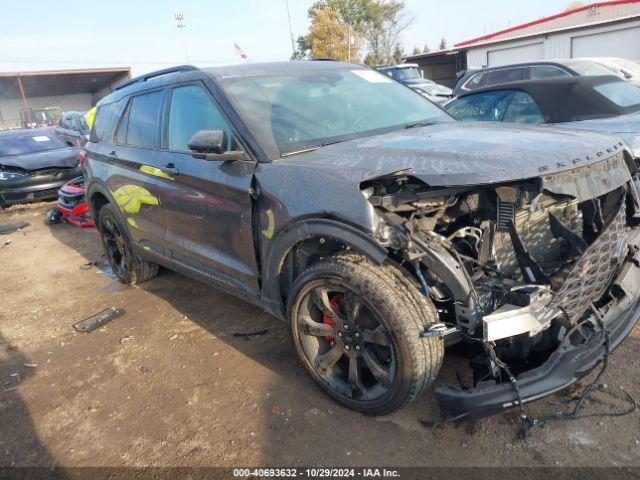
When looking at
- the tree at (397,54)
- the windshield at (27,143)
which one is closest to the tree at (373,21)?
the tree at (397,54)

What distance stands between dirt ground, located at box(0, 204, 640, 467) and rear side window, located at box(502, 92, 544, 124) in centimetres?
314

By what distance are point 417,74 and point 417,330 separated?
58.6 ft

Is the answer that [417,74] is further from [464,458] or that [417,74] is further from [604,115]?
[464,458]

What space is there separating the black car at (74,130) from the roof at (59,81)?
69.0 ft

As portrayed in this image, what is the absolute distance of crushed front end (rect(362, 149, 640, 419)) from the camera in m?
2.27

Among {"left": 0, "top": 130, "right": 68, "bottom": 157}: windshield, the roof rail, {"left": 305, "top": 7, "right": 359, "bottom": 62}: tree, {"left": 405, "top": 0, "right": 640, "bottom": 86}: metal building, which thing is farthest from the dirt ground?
{"left": 305, "top": 7, "right": 359, "bottom": 62}: tree

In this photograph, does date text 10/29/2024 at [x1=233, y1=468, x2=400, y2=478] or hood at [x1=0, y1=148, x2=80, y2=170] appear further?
hood at [x1=0, y1=148, x2=80, y2=170]

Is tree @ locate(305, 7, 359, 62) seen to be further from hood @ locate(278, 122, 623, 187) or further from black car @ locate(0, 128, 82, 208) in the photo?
hood @ locate(278, 122, 623, 187)

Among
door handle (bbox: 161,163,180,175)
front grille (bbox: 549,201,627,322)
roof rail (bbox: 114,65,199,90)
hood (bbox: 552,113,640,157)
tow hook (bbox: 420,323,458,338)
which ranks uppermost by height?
roof rail (bbox: 114,65,199,90)

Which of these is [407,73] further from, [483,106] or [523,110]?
[523,110]

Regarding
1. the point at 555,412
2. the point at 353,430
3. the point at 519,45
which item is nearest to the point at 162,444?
the point at 353,430

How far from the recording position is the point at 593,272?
2473 millimetres

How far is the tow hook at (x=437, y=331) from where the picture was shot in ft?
7.63

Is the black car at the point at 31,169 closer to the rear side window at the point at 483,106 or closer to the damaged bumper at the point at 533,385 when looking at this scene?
the rear side window at the point at 483,106
